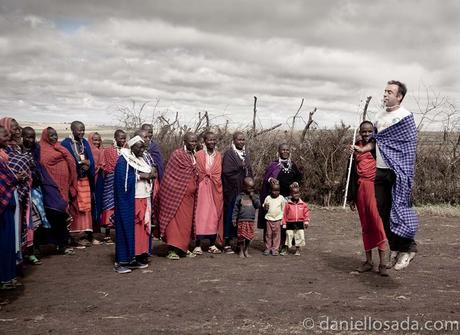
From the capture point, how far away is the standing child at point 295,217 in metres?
7.42

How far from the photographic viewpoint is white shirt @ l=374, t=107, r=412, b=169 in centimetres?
572

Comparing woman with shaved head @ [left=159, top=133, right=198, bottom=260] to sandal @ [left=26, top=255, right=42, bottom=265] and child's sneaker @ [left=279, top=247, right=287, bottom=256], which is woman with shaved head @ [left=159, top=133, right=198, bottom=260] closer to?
child's sneaker @ [left=279, top=247, right=287, bottom=256]

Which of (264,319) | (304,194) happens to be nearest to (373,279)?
(264,319)

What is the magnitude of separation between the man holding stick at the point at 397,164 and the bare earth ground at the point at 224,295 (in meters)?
0.68

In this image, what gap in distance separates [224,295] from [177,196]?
7.43ft

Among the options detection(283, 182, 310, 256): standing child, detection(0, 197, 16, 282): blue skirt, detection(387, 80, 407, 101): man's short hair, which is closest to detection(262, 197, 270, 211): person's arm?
detection(283, 182, 310, 256): standing child

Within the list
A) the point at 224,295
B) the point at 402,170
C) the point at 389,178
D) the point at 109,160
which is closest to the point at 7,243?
the point at 224,295

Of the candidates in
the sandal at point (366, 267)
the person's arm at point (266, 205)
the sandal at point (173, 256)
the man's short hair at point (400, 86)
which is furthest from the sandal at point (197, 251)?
the man's short hair at point (400, 86)

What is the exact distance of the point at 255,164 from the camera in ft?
44.3

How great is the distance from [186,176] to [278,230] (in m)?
1.70

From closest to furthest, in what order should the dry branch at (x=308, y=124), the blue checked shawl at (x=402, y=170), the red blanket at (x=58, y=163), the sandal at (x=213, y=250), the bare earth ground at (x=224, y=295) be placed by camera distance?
the bare earth ground at (x=224, y=295) → the blue checked shawl at (x=402, y=170) → the red blanket at (x=58, y=163) → the sandal at (x=213, y=250) → the dry branch at (x=308, y=124)

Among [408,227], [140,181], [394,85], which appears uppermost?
[394,85]

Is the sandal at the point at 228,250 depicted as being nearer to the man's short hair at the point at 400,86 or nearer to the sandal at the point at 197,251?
the sandal at the point at 197,251

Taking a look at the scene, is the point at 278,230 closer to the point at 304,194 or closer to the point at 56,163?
the point at 56,163
